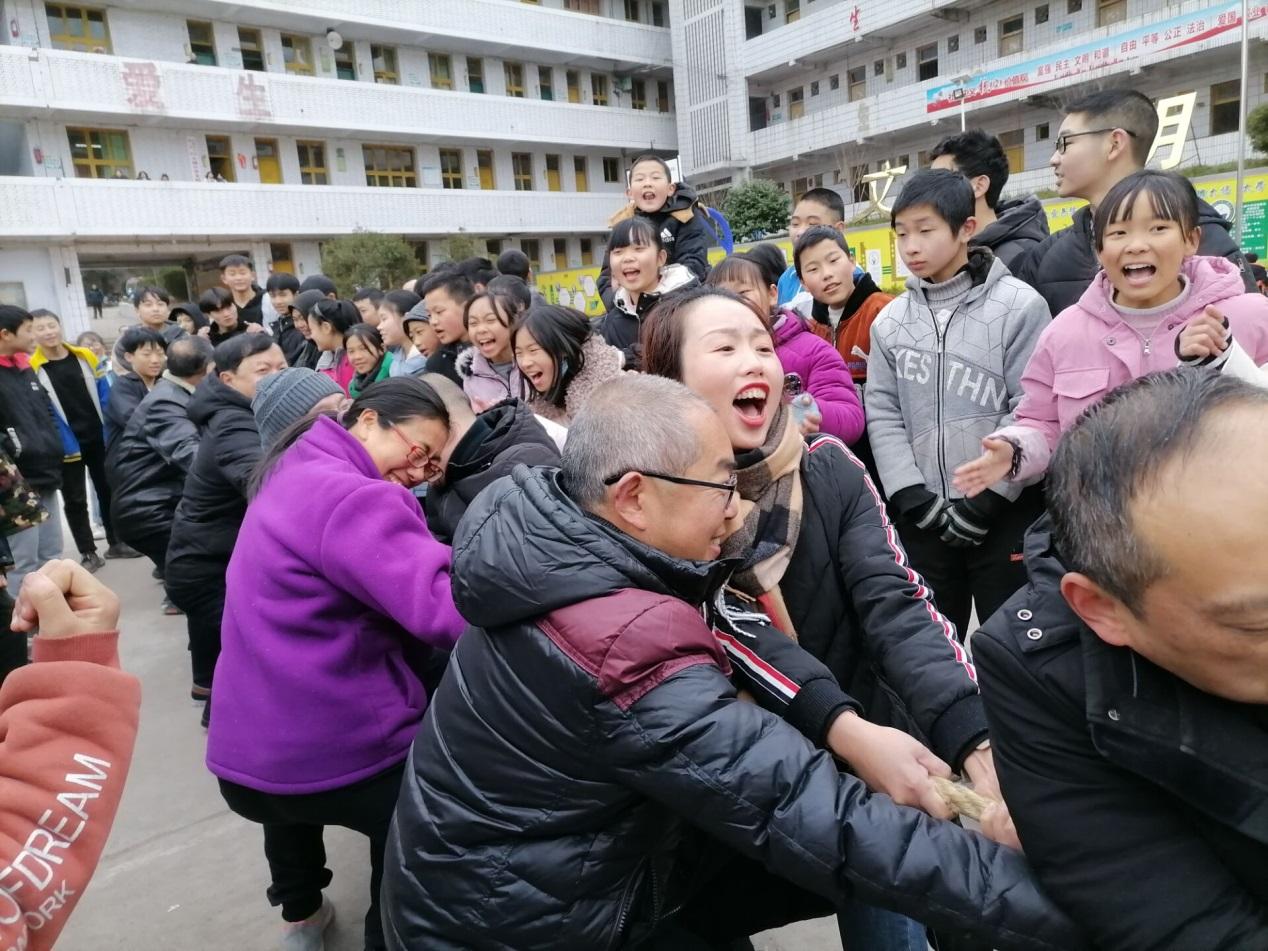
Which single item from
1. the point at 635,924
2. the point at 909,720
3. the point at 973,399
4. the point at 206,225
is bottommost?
the point at 635,924

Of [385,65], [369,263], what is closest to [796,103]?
[385,65]

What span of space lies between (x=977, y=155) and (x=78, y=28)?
78.0 ft

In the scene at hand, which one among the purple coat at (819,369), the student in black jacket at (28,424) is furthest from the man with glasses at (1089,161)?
the student in black jacket at (28,424)

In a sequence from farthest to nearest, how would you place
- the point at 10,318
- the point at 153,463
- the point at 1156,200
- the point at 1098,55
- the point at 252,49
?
the point at 252,49 < the point at 1098,55 < the point at 10,318 < the point at 153,463 < the point at 1156,200

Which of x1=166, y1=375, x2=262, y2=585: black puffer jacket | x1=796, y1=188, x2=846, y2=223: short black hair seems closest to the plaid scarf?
x1=166, y1=375, x2=262, y2=585: black puffer jacket

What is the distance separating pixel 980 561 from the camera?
2518 millimetres

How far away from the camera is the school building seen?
1947 cm

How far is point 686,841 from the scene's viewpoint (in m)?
1.38

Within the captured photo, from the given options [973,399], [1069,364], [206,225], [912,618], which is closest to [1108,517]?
[912,618]

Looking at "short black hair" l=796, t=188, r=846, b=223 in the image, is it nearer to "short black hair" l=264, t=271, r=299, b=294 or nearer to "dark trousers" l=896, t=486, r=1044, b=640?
"dark trousers" l=896, t=486, r=1044, b=640

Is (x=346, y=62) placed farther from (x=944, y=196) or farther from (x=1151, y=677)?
(x=1151, y=677)

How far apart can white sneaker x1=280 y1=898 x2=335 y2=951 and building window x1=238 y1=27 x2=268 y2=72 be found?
25114mm

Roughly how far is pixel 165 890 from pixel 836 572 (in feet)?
7.77

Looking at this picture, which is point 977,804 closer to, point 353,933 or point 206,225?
point 353,933
